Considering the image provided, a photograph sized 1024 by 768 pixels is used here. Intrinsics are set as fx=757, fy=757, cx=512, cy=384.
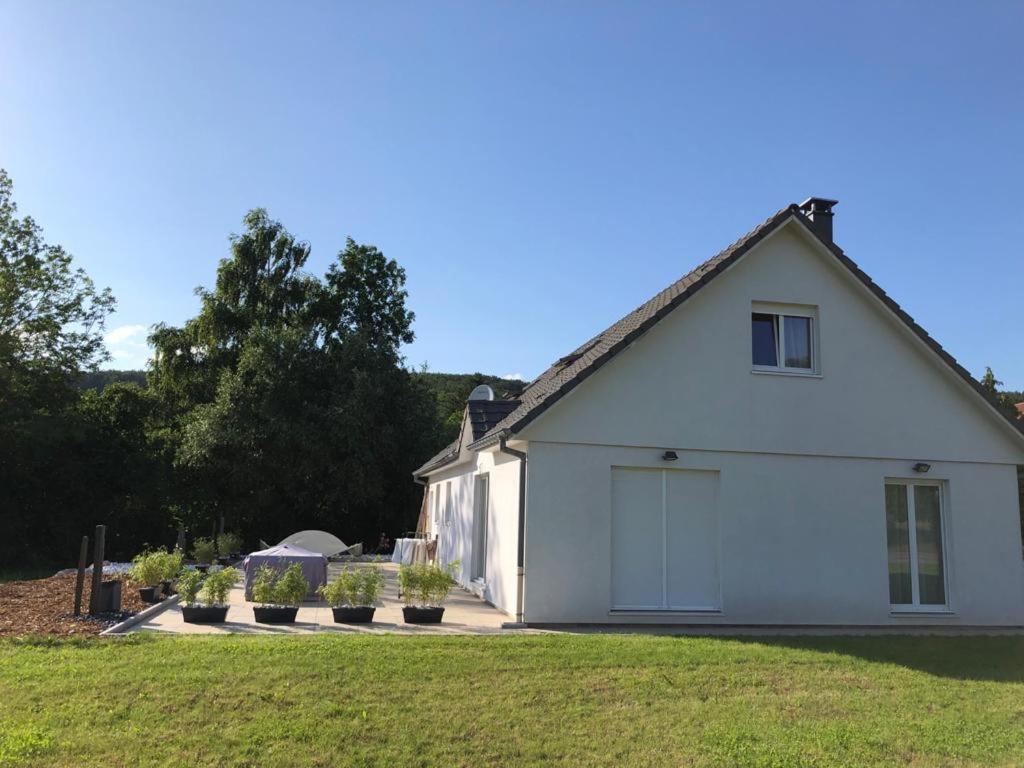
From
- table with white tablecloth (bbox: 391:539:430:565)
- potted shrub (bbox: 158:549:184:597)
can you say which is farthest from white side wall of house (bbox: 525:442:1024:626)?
table with white tablecloth (bbox: 391:539:430:565)

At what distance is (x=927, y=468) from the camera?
1288cm

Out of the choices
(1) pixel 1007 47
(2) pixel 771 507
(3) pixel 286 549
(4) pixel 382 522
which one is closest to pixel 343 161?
(3) pixel 286 549

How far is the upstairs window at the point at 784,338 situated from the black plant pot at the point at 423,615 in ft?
21.8

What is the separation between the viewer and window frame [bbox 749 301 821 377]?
12891 mm

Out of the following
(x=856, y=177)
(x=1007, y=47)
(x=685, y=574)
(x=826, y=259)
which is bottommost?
(x=685, y=574)

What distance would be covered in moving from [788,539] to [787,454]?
1383mm

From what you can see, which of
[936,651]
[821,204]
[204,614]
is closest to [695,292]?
[821,204]

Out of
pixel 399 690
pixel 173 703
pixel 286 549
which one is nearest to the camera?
pixel 173 703

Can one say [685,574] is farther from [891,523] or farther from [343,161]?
[343,161]

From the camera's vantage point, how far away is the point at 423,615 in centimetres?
1123

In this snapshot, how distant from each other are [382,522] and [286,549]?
57.6ft

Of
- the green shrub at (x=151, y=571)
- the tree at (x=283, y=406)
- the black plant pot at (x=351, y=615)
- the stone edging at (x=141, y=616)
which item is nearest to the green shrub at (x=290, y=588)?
the black plant pot at (x=351, y=615)

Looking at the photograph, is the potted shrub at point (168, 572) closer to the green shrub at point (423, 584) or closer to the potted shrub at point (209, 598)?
the potted shrub at point (209, 598)

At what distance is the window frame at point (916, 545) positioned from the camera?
12695 mm
